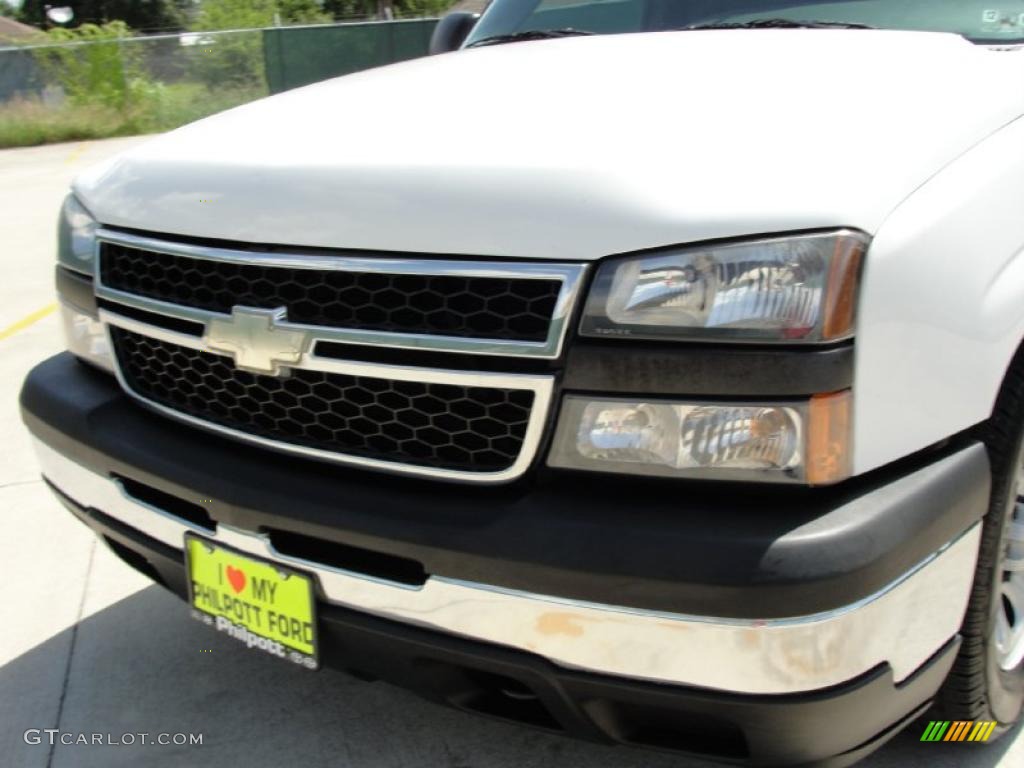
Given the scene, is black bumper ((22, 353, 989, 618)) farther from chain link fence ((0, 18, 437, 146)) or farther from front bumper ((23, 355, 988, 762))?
chain link fence ((0, 18, 437, 146))

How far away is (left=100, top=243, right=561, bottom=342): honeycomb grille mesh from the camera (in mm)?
1732

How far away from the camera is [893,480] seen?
1.69m

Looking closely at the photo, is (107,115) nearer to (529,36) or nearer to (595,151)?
(529,36)

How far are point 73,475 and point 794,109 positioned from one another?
171cm

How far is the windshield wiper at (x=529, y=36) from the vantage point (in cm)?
318

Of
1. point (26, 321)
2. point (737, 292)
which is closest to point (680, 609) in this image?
point (737, 292)

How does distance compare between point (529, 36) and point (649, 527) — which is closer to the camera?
point (649, 527)

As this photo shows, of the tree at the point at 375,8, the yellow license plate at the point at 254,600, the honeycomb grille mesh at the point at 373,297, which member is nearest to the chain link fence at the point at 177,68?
the tree at the point at 375,8

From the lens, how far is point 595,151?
1.79 m

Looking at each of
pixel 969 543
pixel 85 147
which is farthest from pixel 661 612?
pixel 85 147

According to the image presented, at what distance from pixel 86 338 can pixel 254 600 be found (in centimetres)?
82

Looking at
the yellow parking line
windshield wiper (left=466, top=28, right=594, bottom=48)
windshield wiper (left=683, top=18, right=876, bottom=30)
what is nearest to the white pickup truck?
windshield wiper (left=683, top=18, right=876, bottom=30)

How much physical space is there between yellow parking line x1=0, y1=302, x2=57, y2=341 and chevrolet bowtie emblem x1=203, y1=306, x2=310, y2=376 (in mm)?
4947

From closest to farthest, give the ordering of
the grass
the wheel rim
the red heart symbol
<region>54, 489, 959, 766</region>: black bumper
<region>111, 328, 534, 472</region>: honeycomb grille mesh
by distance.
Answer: <region>54, 489, 959, 766</region>: black bumper
<region>111, 328, 534, 472</region>: honeycomb grille mesh
the red heart symbol
the wheel rim
the grass
